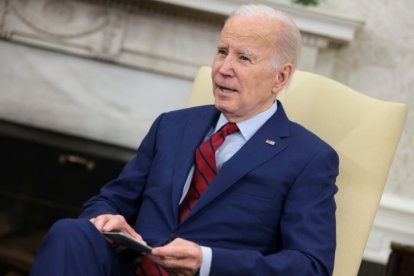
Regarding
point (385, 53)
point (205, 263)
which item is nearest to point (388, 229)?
point (385, 53)

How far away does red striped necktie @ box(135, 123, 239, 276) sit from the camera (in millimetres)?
1883

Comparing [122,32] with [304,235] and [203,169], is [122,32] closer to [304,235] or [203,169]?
[203,169]

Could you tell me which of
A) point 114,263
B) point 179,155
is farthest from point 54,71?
point 114,263

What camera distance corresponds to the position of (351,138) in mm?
2057

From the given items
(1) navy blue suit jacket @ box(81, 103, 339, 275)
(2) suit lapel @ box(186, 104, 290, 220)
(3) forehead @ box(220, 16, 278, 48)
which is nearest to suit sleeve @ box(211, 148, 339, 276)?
(1) navy blue suit jacket @ box(81, 103, 339, 275)

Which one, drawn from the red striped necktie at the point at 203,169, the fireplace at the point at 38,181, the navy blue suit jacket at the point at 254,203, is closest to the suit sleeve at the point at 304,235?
the navy blue suit jacket at the point at 254,203

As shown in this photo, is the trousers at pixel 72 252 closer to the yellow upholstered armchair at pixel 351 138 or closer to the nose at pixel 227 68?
the nose at pixel 227 68

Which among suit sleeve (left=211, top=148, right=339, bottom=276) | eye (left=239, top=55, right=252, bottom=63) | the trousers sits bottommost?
the trousers

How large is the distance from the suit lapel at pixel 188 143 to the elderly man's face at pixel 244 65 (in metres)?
0.10

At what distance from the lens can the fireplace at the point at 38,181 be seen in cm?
327

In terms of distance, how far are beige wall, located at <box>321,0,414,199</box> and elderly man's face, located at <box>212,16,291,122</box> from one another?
159cm

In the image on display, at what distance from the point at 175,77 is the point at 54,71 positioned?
60 cm

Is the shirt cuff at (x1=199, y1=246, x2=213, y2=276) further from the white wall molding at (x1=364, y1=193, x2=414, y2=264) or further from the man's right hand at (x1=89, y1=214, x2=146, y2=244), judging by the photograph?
the white wall molding at (x1=364, y1=193, x2=414, y2=264)

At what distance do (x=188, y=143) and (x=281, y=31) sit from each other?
384 millimetres
